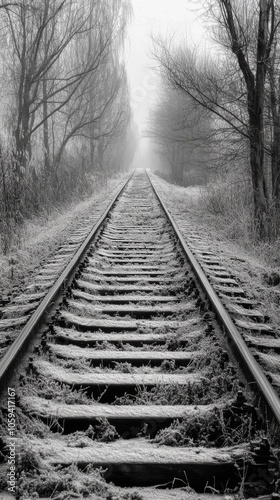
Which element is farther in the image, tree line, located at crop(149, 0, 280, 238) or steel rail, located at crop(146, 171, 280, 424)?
tree line, located at crop(149, 0, 280, 238)

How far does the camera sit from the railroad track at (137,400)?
6.18 ft

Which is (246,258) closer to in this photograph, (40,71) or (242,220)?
(242,220)

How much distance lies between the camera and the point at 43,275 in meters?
5.02

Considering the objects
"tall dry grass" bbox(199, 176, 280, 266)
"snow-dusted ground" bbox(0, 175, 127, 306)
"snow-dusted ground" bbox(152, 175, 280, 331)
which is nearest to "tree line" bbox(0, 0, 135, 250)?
"snow-dusted ground" bbox(0, 175, 127, 306)

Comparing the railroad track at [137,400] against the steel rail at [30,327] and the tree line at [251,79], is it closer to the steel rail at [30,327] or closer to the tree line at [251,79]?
the steel rail at [30,327]

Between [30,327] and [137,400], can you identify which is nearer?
[137,400]

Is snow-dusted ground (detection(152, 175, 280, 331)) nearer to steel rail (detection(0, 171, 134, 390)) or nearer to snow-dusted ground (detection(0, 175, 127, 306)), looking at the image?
steel rail (detection(0, 171, 134, 390))

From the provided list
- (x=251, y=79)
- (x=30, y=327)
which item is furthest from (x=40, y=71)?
(x=30, y=327)

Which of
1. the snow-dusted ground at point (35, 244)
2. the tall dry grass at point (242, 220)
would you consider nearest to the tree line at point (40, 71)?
the snow-dusted ground at point (35, 244)

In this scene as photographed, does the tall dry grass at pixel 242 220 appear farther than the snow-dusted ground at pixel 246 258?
Yes

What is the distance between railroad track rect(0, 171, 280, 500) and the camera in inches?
74.2

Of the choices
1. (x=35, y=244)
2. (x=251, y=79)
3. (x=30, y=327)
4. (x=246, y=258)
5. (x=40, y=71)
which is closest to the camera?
(x=30, y=327)

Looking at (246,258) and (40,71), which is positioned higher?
(40,71)

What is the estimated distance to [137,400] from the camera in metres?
2.52
